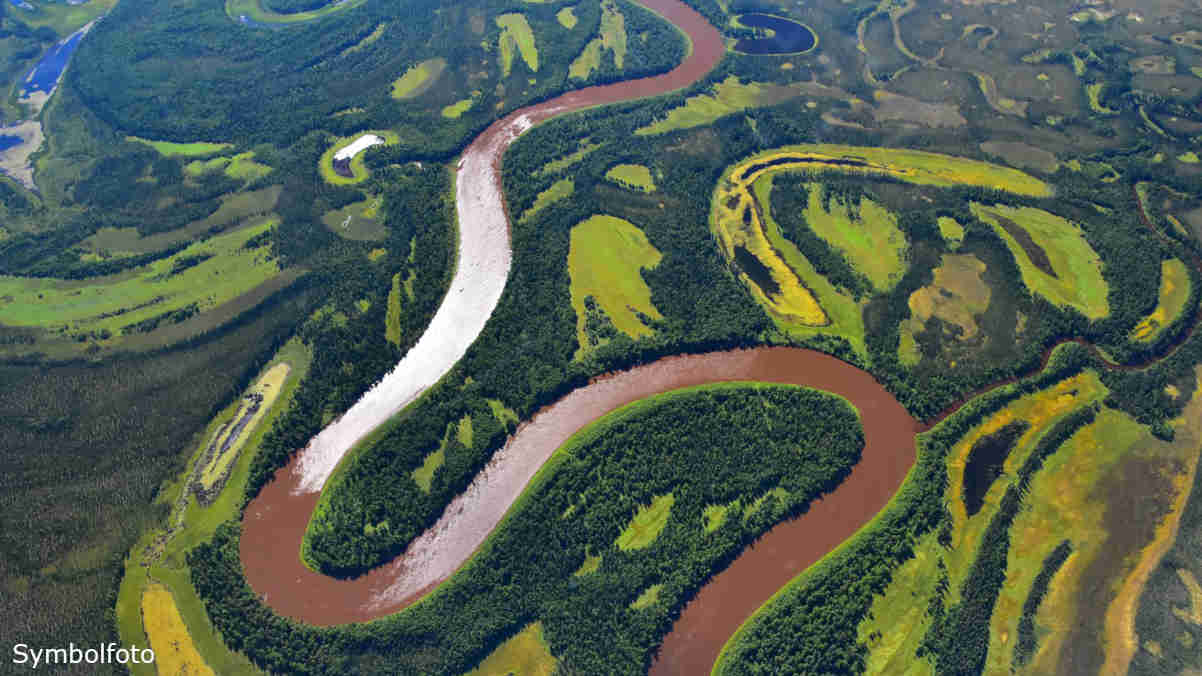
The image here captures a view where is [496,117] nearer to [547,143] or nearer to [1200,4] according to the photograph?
[547,143]

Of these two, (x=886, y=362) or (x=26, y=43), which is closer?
(x=886, y=362)

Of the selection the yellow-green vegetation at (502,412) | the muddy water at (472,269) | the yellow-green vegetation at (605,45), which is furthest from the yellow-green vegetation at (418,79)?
the yellow-green vegetation at (502,412)

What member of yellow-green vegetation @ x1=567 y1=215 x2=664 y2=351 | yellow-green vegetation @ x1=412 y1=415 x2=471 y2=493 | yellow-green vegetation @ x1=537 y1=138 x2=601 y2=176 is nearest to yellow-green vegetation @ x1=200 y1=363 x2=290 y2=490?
yellow-green vegetation @ x1=412 y1=415 x2=471 y2=493

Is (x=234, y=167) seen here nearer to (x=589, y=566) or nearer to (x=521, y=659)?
(x=589, y=566)

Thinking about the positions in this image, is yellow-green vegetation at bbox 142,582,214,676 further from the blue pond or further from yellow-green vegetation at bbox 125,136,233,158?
the blue pond

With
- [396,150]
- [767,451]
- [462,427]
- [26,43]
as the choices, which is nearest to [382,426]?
[462,427]

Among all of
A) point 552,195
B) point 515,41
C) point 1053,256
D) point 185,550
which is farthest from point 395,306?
point 1053,256
